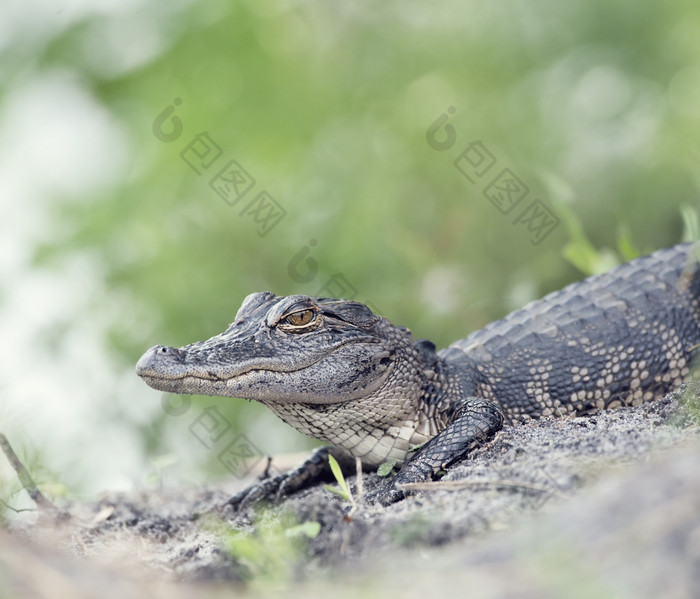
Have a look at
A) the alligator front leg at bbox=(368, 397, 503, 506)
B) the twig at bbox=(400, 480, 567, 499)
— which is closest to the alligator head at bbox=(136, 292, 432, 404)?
the alligator front leg at bbox=(368, 397, 503, 506)

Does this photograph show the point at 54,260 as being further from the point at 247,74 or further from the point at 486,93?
the point at 486,93

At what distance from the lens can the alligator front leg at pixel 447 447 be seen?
2936mm

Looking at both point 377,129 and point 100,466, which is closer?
point 100,466

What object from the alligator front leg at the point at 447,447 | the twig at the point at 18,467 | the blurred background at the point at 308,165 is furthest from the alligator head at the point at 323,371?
the blurred background at the point at 308,165

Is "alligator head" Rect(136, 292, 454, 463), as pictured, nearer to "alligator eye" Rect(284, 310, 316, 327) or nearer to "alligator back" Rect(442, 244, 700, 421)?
"alligator eye" Rect(284, 310, 316, 327)

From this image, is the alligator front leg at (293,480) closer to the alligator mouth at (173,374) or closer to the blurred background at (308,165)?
the alligator mouth at (173,374)

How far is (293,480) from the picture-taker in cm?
367

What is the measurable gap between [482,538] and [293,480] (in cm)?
185

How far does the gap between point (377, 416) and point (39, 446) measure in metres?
1.55

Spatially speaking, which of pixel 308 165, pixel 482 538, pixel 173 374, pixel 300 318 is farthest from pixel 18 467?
pixel 308 165

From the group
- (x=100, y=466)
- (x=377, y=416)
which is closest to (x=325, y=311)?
(x=377, y=416)

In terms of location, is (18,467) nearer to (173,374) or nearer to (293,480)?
(173,374)

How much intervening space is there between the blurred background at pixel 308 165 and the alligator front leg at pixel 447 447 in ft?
9.96

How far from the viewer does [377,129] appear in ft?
23.3
